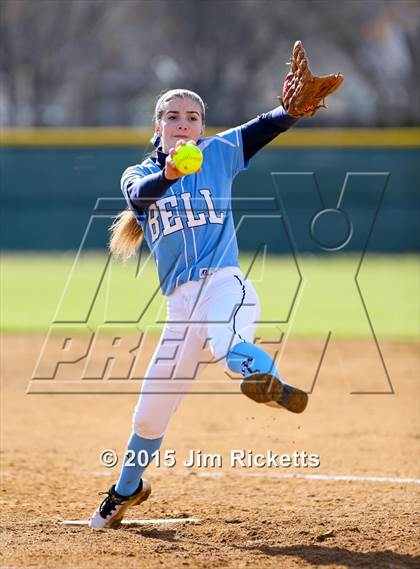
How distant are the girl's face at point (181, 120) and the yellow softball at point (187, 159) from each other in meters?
0.48

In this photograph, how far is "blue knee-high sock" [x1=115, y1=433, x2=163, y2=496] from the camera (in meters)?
4.70

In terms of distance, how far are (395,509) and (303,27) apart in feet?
83.4

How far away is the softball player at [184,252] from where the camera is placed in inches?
176

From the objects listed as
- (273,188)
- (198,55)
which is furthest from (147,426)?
(198,55)

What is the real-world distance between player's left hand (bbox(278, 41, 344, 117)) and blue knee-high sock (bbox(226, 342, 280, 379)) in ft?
3.88

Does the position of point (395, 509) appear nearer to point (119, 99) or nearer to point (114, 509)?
point (114, 509)

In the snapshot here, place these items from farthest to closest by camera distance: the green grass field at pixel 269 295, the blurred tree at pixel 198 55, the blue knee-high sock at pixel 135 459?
the blurred tree at pixel 198 55, the green grass field at pixel 269 295, the blue knee-high sock at pixel 135 459

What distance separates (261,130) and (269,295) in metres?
8.60

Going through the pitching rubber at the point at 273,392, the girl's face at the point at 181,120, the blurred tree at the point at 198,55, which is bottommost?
the pitching rubber at the point at 273,392

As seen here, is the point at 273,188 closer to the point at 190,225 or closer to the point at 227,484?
the point at 227,484

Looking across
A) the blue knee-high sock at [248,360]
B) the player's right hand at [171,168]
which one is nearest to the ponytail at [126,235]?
the player's right hand at [171,168]

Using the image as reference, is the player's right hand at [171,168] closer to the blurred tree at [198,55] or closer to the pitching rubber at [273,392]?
Answer: the pitching rubber at [273,392]

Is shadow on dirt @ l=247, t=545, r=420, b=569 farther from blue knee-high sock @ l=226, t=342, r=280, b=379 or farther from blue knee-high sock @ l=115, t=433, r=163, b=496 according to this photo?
blue knee-high sock @ l=226, t=342, r=280, b=379

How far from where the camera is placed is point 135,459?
4703 mm
